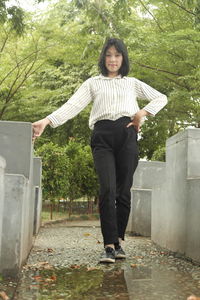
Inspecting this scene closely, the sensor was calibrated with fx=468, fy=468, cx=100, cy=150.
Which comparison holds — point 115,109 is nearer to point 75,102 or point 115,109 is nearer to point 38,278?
point 75,102

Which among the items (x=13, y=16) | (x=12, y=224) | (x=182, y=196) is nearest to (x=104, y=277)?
(x=12, y=224)

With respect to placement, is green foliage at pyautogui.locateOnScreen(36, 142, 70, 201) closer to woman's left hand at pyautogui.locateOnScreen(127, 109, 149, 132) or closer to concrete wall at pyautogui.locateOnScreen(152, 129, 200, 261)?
concrete wall at pyautogui.locateOnScreen(152, 129, 200, 261)

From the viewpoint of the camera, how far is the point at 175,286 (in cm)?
278

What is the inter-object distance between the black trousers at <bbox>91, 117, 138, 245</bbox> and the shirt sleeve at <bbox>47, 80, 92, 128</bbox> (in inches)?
8.7

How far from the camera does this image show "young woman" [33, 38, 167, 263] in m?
3.65

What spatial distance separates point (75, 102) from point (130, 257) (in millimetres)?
1404

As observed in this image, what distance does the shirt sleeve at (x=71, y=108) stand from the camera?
3645 millimetres

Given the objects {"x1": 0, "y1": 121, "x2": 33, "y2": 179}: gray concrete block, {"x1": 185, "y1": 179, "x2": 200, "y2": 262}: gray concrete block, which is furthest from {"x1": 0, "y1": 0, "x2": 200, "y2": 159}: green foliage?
{"x1": 185, "y1": 179, "x2": 200, "y2": 262}: gray concrete block

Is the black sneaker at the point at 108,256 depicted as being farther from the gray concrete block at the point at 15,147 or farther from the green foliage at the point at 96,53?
the green foliage at the point at 96,53

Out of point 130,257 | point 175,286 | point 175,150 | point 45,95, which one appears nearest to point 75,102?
point 175,150

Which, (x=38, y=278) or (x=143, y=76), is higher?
(x=143, y=76)

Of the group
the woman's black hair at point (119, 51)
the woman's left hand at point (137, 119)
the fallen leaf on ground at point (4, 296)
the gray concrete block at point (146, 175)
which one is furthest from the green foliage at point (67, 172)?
the fallen leaf on ground at point (4, 296)

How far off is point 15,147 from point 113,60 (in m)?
1.08

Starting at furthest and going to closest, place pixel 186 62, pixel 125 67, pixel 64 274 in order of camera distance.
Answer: pixel 186 62, pixel 125 67, pixel 64 274
